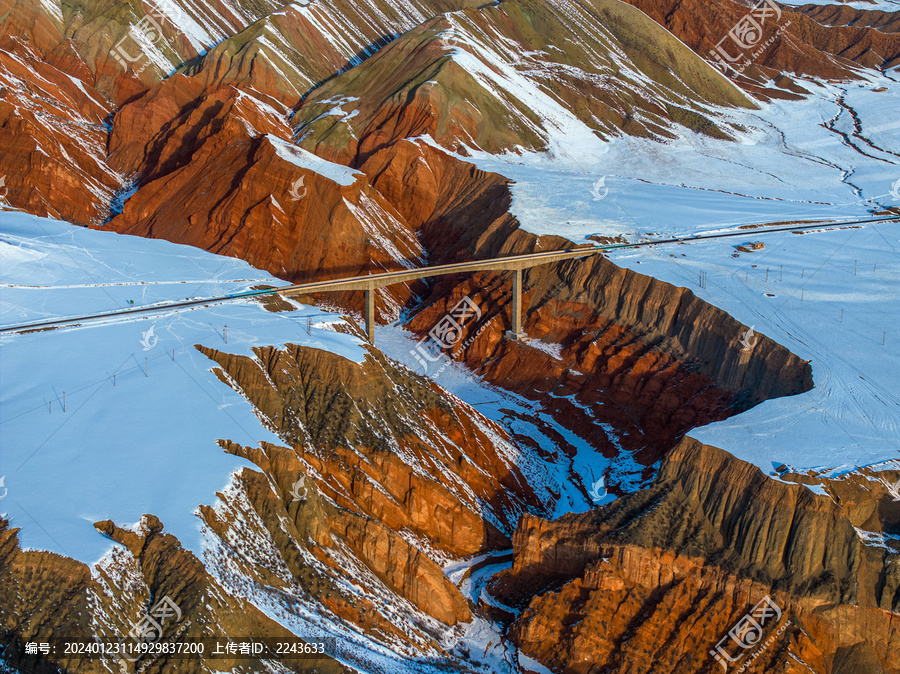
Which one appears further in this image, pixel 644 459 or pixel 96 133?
pixel 96 133

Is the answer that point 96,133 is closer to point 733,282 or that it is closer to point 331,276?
point 331,276

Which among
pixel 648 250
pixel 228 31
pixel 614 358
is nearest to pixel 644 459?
pixel 614 358
